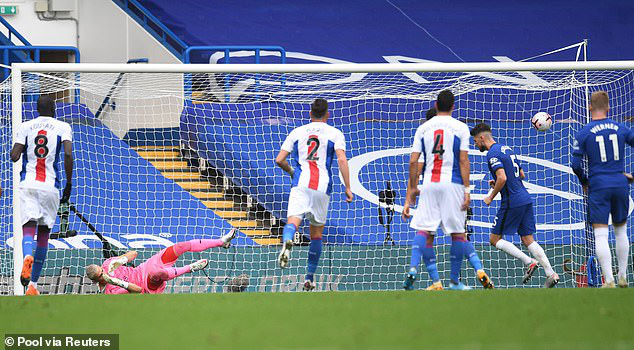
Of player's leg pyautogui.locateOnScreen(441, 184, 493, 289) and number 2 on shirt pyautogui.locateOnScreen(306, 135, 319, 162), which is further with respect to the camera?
number 2 on shirt pyautogui.locateOnScreen(306, 135, 319, 162)

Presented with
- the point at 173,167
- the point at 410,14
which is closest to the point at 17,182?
the point at 173,167

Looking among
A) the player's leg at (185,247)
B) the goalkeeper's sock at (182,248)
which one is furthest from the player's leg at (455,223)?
the goalkeeper's sock at (182,248)

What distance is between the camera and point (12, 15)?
56.3ft

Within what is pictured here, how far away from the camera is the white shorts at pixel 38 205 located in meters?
8.94

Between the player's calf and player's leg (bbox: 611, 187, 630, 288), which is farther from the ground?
player's leg (bbox: 611, 187, 630, 288)

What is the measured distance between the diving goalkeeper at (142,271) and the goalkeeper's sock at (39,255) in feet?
1.51

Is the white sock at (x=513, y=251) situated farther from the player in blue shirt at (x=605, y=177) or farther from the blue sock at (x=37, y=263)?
the blue sock at (x=37, y=263)

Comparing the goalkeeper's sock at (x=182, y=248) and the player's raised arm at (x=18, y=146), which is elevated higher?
the player's raised arm at (x=18, y=146)

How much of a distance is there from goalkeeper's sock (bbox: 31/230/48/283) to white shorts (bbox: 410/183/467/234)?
3.59 m

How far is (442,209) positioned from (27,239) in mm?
3954

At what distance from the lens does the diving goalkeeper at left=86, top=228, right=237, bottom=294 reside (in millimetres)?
9305

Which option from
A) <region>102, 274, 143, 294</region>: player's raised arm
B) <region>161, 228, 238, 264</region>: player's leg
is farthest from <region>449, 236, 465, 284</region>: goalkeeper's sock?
<region>102, 274, 143, 294</region>: player's raised arm

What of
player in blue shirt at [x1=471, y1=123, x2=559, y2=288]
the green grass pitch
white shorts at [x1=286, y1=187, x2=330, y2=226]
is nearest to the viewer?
the green grass pitch

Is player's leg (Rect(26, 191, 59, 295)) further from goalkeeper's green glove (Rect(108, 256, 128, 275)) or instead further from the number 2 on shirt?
the number 2 on shirt
